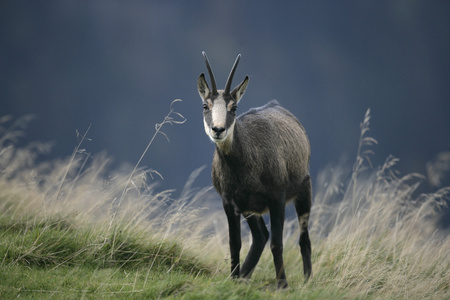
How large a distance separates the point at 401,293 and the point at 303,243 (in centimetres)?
155

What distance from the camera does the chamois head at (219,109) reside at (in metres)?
5.38

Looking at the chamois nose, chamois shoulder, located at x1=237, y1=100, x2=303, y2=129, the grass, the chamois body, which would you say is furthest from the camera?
chamois shoulder, located at x1=237, y1=100, x2=303, y2=129

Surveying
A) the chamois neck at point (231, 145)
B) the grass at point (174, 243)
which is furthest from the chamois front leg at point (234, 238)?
→ the chamois neck at point (231, 145)

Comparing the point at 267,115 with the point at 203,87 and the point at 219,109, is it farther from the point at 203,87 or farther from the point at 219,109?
the point at 219,109

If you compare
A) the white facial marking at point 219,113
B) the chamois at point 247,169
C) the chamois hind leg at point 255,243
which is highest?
the white facial marking at point 219,113

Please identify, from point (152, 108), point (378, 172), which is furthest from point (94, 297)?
point (152, 108)

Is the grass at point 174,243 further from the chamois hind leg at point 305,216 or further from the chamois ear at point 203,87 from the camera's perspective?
the chamois ear at point 203,87

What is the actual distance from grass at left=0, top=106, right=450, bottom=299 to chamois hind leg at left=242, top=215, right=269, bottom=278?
224mm

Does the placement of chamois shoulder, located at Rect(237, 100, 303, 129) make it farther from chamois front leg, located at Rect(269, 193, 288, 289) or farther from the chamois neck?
chamois front leg, located at Rect(269, 193, 288, 289)

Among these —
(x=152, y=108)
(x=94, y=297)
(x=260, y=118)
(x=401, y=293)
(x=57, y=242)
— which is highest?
(x=152, y=108)

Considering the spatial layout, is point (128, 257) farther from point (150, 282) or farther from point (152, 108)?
point (152, 108)

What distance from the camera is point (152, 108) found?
17550cm

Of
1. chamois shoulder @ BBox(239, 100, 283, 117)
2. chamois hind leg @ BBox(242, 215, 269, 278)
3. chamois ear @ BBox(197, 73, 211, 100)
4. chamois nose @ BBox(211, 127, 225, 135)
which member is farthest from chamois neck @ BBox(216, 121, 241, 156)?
chamois shoulder @ BBox(239, 100, 283, 117)

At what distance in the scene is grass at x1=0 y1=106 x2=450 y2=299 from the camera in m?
5.07
